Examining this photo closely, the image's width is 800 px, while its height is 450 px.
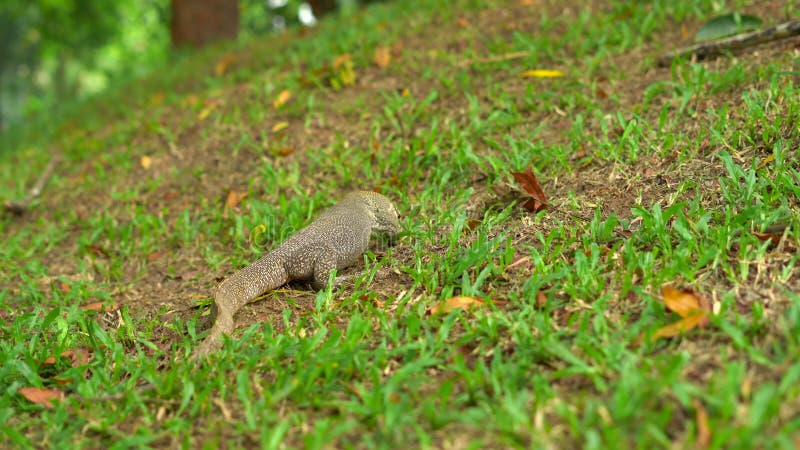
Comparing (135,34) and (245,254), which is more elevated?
(135,34)

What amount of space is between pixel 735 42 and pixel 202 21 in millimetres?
9584

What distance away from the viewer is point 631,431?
2.18 metres

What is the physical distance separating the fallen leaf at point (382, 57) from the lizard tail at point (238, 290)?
11.3ft

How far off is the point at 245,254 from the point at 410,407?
2307 millimetres

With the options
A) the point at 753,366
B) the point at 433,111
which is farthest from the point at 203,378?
the point at 433,111

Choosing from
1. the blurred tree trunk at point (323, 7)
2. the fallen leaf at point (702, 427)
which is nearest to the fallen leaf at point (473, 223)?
the fallen leaf at point (702, 427)

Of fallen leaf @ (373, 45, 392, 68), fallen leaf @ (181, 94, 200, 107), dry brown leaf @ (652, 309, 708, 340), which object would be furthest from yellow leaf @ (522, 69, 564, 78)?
fallen leaf @ (181, 94, 200, 107)

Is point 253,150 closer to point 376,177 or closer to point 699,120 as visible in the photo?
point 376,177

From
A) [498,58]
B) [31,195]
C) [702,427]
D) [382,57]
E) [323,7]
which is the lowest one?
[702,427]

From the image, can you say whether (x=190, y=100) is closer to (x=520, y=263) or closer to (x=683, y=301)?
(x=520, y=263)

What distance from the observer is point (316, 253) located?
12.7ft

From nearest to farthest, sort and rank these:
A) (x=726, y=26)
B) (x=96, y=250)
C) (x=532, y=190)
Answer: (x=532, y=190) < (x=96, y=250) < (x=726, y=26)

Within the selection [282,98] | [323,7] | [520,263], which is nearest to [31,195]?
[282,98]

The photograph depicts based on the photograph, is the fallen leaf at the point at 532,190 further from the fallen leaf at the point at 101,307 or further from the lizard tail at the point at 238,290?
the fallen leaf at the point at 101,307
